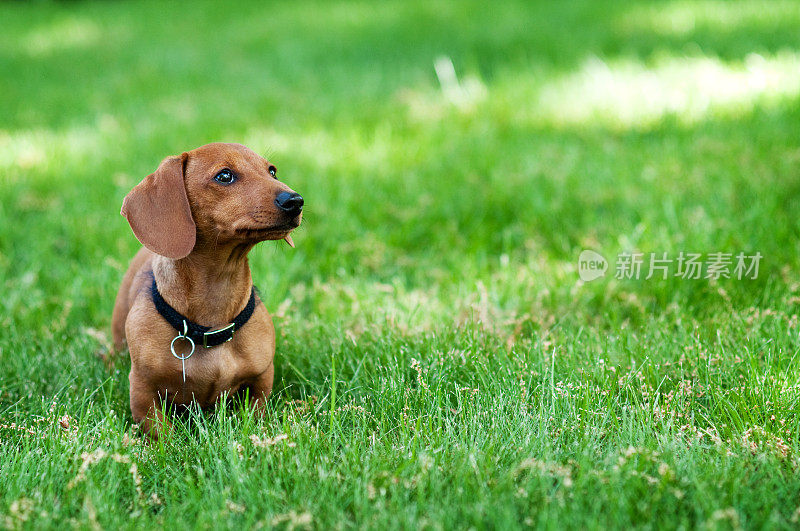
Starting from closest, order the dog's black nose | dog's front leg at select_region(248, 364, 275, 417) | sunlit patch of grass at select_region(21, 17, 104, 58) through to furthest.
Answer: the dog's black nose < dog's front leg at select_region(248, 364, 275, 417) < sunlit patch of grass at select_region(21, 17, 104, 58)

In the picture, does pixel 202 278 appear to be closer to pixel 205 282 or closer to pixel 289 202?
pixel 205 282

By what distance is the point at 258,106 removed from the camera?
6.51 meters

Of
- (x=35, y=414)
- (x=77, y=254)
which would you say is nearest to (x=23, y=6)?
(x=77, y=254)

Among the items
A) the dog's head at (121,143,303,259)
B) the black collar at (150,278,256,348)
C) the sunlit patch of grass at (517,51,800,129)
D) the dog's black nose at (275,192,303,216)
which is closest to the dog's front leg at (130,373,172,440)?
the black collar at (150,278,256,348)

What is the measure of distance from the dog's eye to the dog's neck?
0.21 metres

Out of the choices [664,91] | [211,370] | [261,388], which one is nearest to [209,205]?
[211,370]

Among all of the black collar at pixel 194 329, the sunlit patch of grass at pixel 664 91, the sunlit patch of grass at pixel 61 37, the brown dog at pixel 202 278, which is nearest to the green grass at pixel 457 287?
the sunlit patch of grass at pixel 664 91

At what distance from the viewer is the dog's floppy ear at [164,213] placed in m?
2.37

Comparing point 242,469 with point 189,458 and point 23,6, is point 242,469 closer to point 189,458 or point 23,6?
point 189,458

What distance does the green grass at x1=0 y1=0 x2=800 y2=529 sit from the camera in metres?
2.09

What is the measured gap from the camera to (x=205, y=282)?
2525 millimetres

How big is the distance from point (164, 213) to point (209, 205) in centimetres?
14

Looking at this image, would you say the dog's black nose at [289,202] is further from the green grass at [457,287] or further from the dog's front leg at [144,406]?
the dog's front leg at [144,406]

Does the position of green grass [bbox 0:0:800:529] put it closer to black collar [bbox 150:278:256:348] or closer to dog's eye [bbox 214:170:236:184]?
black collar [bbox 150:278:256:348]
